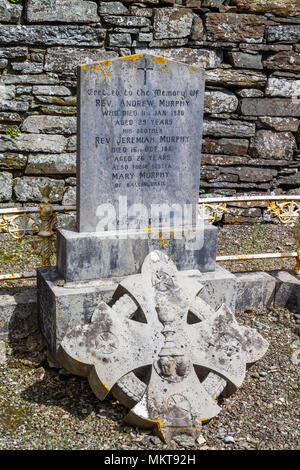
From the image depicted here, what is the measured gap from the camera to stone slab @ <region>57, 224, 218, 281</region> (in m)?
3.61

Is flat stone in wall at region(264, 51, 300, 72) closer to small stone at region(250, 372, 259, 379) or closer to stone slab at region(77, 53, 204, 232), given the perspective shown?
stone slab at region(77, 53, 204, 232)

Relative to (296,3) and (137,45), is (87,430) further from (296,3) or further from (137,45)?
(296,3)

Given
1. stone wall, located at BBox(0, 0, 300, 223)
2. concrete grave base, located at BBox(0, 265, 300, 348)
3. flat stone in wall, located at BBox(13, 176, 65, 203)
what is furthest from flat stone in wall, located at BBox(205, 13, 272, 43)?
concrete grave base, located at BBox(0, 265, 300, 348)

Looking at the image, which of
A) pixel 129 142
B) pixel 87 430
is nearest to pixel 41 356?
pixel 87 430

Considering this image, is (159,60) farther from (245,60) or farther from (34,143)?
(245,60)

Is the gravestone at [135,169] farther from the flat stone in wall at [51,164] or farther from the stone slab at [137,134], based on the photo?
the flat stone in wall at [51,164]

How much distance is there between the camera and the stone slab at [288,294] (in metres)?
4.54

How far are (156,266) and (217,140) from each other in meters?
3.54

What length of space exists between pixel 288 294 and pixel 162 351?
1.80 meters

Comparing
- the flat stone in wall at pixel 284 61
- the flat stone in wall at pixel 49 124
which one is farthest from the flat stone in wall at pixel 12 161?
the flat stone in wall at pixel 284 61

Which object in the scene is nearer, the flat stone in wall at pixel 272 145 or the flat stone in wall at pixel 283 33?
the flat stone in wall at pixel 283 33

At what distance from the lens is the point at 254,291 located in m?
4.50

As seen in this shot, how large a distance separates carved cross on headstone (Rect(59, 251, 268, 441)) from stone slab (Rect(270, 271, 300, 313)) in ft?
4.16

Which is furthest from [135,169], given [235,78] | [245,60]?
[245,60]
